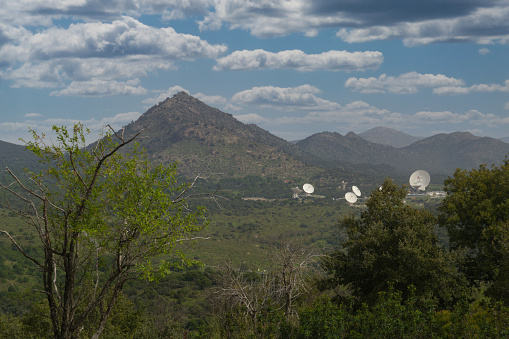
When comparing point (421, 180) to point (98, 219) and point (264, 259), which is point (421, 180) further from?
point (98, 219)

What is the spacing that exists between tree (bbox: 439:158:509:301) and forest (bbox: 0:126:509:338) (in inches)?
3.0

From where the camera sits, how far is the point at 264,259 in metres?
25.6

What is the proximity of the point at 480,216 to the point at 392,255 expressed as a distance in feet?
18.2

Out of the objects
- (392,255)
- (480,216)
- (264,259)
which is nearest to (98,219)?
(264,259)

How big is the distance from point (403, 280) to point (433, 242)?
404cm

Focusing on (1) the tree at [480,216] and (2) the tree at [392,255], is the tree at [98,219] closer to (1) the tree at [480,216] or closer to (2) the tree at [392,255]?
(2) the tree at [392,255]

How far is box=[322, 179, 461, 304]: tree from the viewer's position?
2275cm

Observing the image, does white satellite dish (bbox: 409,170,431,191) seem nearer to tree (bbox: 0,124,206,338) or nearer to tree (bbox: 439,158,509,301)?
tree (bbox: 439,158,509,301)

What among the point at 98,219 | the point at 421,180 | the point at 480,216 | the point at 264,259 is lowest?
the point at 264,259

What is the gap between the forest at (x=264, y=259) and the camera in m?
11.7

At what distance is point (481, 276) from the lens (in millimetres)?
26234

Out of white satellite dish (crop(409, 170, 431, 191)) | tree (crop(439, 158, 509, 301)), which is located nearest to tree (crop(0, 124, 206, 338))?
tree (crop(439, 158, 509, 301))

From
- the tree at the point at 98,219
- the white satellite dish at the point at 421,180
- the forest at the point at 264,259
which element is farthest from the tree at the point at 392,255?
the white satellite dish at the point at 421,180

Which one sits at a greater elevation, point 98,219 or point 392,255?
point 98,219
